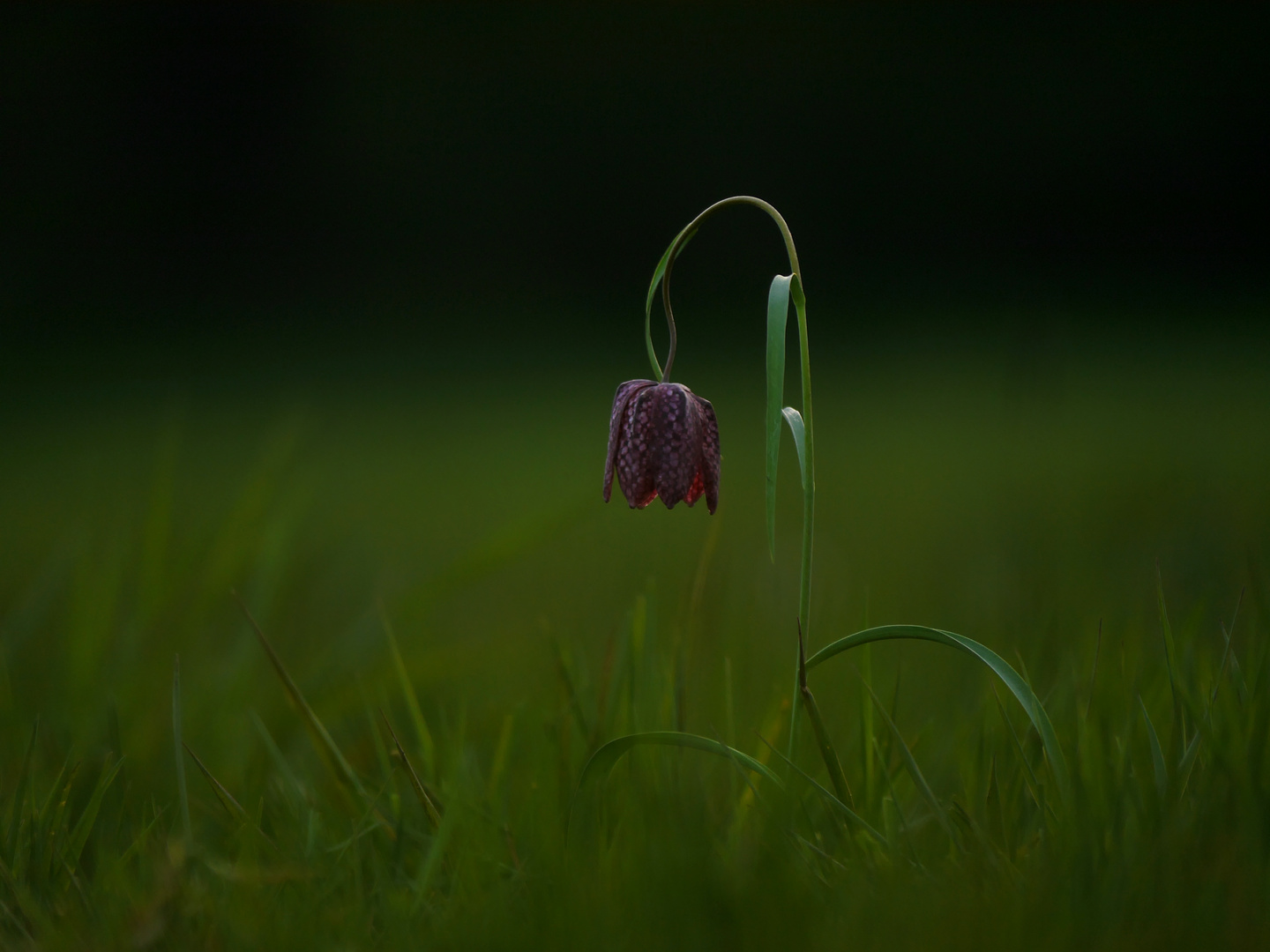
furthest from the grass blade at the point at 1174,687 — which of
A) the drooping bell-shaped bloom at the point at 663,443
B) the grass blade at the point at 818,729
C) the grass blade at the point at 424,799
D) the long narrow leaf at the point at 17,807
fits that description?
the long narrow leaf at the point at 17,807

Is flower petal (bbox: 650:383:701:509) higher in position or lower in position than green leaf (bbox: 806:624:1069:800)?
higher

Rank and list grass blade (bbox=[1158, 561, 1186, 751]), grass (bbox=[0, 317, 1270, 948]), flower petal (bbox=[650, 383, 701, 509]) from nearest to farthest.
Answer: grass (bbox=[0, 317, 1270, 948]), grass blade (bbox=[1158, 561, 1186, 751]), flower petal (bbox=[650, 383, 701, 509])

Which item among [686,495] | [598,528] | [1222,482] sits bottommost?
[598,528]

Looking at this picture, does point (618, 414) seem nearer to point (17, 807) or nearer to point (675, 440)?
point (675, 440)

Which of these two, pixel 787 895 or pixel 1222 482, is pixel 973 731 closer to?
pixel 787 895

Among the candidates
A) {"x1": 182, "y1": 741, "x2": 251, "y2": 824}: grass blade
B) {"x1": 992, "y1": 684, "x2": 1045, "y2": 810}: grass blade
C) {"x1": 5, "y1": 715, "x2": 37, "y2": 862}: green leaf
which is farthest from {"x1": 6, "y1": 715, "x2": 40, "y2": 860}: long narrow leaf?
{"x1": 992, "y1": 684, "x2": 1045, "y2": 810}: grass blade

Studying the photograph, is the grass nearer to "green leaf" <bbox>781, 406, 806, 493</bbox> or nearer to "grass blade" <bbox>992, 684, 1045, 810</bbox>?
"grass blade" <bbox>992, 684, 1045, 810</bbox>

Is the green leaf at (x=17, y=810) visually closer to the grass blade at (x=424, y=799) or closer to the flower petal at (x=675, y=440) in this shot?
the grass blade at (x=424, y=799)

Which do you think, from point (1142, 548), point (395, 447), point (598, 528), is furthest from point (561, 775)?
Result: point (395, 447)
